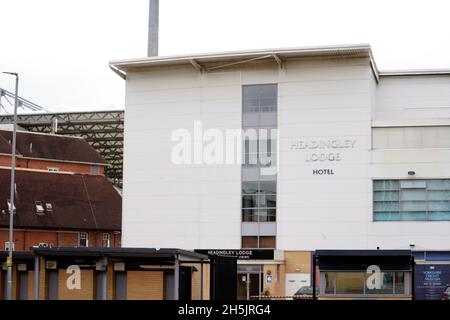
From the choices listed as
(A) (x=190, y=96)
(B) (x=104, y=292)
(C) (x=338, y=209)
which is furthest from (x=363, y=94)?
(B) (x=104, y=292)

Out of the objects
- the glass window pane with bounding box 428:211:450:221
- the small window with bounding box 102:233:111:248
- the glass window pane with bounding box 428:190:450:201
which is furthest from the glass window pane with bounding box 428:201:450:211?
the small window with bounding box 102:233:111:248

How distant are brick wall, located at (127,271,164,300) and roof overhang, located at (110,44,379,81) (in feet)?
95.8

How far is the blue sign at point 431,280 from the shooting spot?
4309 centimetres

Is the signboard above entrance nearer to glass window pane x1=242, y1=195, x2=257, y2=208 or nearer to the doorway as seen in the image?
the doorway

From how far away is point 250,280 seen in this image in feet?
176

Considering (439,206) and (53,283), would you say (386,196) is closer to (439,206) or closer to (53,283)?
(439,206)

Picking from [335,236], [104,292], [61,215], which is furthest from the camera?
[61,215]

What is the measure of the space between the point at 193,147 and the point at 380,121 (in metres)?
12.9

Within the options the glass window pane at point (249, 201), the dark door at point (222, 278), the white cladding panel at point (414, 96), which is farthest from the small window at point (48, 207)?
the dark door at point (222, 278)

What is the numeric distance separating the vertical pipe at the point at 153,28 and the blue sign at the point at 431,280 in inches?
1468

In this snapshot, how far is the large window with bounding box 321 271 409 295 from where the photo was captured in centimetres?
2653

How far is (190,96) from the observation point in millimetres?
56312

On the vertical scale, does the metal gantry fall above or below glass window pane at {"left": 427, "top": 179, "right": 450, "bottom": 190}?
above
